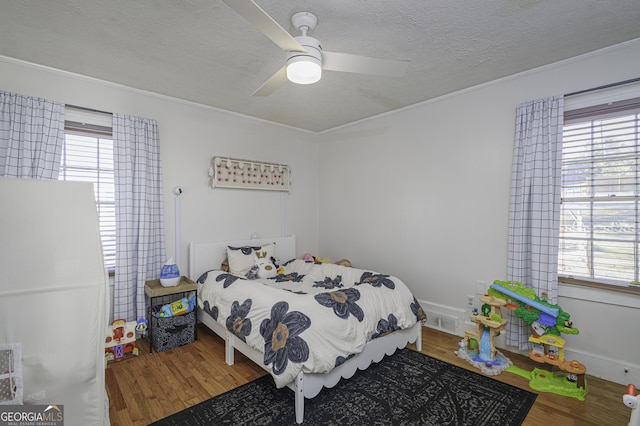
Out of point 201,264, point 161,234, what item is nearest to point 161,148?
point 161,234

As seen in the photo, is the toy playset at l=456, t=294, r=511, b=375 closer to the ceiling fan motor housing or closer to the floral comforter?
the floral comforter

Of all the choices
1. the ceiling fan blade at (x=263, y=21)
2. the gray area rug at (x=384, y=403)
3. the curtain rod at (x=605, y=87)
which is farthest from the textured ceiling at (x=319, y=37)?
the gray area rug at (x=384, y=403)

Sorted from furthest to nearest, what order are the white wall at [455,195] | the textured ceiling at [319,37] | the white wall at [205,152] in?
the white wall at [205,152] < the white wall at [455,195] < the textured ceiling at [319,37]

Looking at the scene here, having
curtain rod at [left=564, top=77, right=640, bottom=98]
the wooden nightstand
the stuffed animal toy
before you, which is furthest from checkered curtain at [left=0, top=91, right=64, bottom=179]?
curtain rod at [left=564, top=77, right=640, bottom=98]

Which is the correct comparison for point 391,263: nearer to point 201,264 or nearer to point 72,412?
point 201,264

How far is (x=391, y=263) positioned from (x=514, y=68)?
7.87 ft

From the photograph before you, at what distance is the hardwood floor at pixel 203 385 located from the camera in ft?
6.46

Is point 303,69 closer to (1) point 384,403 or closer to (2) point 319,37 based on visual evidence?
(2) point 319,37

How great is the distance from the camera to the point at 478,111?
10.0 feet

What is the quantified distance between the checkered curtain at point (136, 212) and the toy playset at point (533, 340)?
3.20 meters

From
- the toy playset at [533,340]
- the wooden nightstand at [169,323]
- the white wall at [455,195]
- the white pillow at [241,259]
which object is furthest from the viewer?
the white pillow at [241,259]

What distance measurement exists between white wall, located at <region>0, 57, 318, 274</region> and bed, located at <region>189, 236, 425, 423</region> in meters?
0.44

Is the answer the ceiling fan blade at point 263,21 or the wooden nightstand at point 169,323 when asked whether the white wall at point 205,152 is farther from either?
the ceiling fan blade at point 263,21

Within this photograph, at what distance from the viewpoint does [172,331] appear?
9.64 feet
